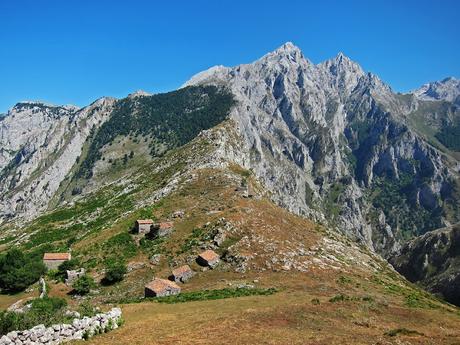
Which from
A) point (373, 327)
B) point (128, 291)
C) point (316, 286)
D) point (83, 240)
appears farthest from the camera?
point (83, 240)

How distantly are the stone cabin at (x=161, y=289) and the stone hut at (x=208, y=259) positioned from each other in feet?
28.2

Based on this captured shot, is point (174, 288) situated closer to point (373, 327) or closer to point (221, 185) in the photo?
point (373, 327)

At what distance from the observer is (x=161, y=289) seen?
2238 inches

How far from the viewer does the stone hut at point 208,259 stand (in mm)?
66062

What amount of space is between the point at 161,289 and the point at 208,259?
11109 mm

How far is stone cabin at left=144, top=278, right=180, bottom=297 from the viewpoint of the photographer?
5669 cm

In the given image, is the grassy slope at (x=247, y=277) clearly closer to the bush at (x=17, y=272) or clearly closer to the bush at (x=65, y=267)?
the bush at (x=65, y=267)

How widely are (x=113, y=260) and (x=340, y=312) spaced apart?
44.9 m

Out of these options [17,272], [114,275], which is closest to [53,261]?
[17,272]

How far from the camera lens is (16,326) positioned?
107 ft

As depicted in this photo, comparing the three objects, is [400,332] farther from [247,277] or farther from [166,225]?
[166,225]

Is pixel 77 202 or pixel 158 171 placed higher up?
pixel 158 171

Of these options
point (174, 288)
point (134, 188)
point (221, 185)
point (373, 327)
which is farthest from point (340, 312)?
point (134, 188)

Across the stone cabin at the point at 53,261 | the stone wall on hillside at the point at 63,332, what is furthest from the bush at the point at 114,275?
the stone wall on hillside at the point at 63,332
